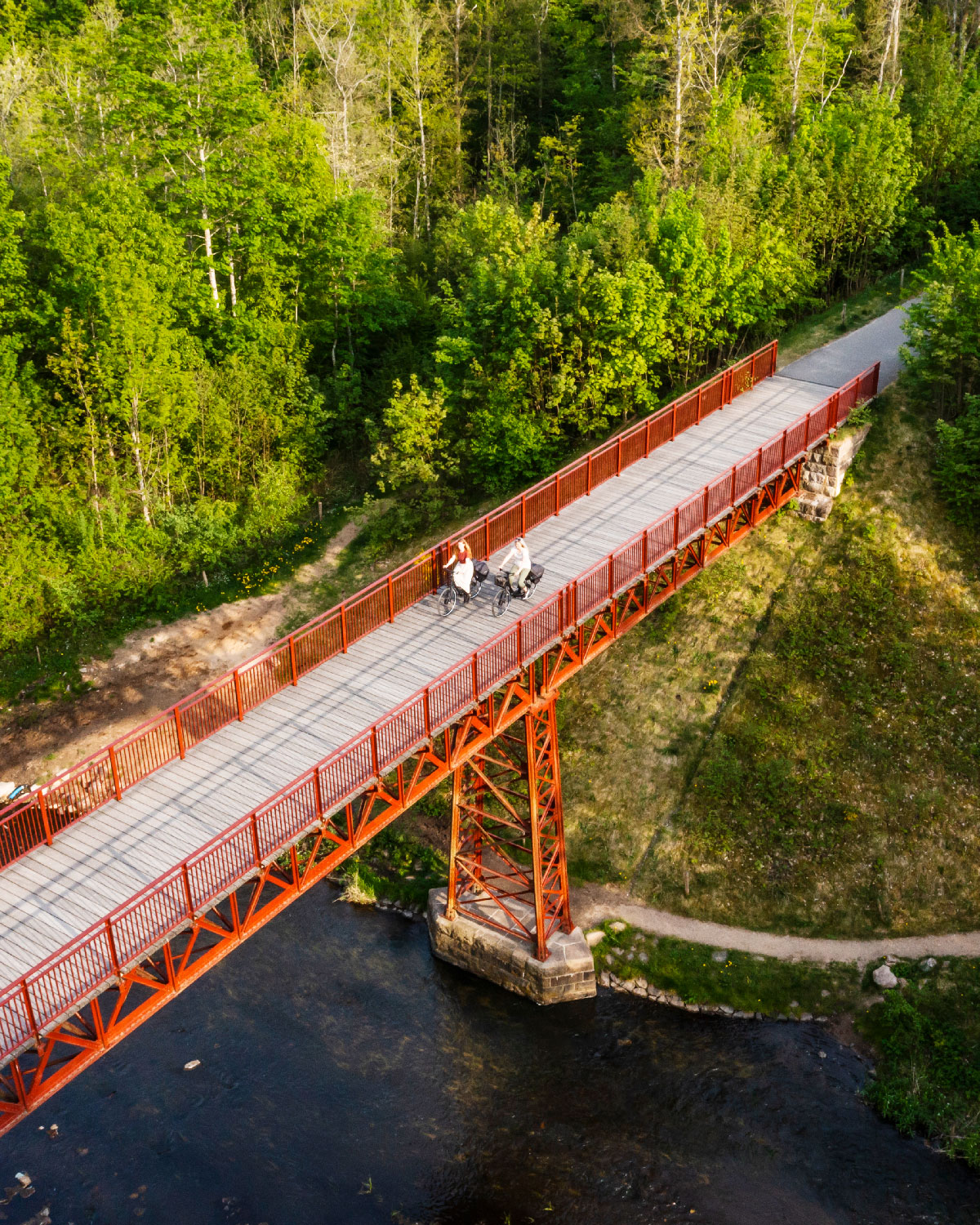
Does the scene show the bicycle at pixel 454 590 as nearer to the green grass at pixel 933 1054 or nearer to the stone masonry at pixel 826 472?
the stone masonry at pixel 826 472

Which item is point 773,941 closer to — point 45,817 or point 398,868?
point 398,868

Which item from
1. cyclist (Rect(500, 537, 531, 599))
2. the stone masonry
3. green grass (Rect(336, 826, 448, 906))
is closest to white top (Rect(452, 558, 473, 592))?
cyclist (Rect(500, 537, 531, 599))


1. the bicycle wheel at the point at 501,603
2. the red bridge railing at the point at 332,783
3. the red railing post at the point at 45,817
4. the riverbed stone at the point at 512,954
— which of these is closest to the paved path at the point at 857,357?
the red bridge railing at the point at 332,783

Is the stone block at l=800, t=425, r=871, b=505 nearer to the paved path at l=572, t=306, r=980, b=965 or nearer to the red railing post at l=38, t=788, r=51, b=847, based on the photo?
the paved path at l=572, t=306, r=980, b=965

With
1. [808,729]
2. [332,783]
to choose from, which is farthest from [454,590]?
[808,729]

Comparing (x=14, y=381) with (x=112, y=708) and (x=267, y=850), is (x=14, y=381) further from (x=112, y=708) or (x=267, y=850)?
(x=267, y=850)
